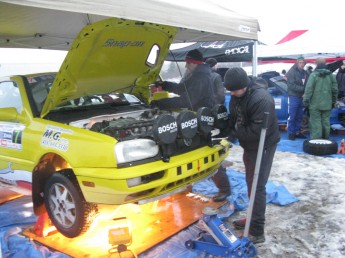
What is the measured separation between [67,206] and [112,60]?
174 cm

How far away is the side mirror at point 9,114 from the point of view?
362cm

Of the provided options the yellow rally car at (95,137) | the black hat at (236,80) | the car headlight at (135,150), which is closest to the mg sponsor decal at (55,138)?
the yellow rally car at (95,137)

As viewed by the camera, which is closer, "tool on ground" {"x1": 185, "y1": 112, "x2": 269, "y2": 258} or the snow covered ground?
"tool on ground" {"x1": 185, "y1": 112, "x2": 269, "y2": 258}

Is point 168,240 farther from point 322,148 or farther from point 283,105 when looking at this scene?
point 283,105

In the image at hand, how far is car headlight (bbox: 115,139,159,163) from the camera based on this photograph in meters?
2.87

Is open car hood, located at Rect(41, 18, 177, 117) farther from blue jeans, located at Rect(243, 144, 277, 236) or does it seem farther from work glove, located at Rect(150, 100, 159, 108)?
blue jeans, located at Rect(243, 144, 277, 236)

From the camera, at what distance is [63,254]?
3186 mm

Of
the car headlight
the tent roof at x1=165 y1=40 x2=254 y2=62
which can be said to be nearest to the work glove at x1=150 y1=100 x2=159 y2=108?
the car headlight

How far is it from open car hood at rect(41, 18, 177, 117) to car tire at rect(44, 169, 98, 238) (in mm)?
736

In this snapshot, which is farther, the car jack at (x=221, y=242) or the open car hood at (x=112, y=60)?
the open car hood at (x=112, y=60)

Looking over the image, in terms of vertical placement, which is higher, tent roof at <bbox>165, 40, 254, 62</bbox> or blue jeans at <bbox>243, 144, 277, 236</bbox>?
tent roof at <bbox>165, 40, 254, 62</bbox>

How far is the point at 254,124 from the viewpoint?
323cm

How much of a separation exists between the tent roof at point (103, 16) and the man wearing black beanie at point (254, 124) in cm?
62

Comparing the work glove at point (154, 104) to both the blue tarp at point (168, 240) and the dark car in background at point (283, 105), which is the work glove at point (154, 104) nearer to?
the blue tarp at point (168, 240)
